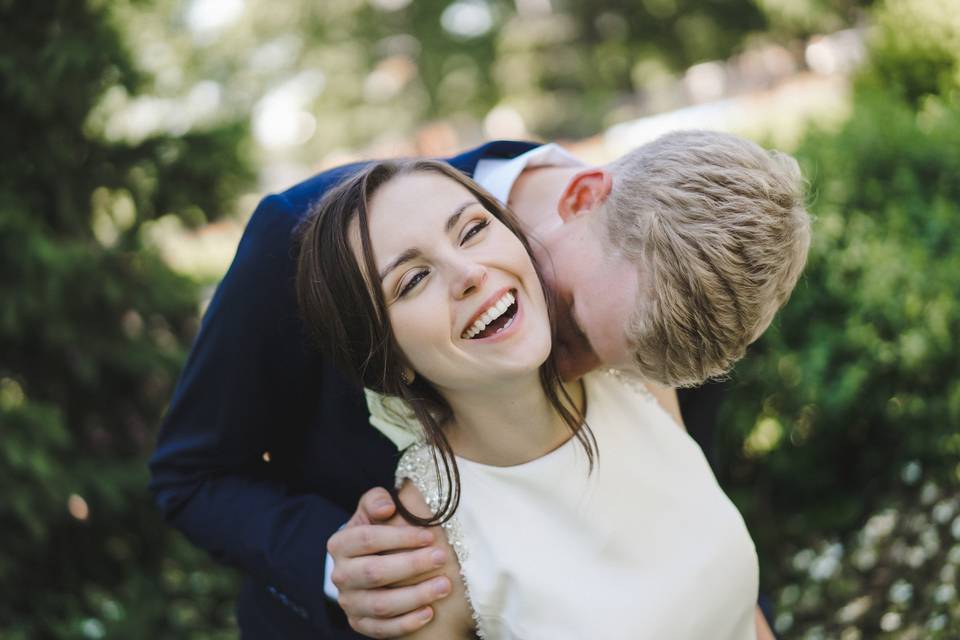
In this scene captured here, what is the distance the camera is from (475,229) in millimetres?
1904

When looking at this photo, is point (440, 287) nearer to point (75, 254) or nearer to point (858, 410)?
point (75, 254)

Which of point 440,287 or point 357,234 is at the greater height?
point 357,234

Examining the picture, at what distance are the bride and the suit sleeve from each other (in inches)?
6.6

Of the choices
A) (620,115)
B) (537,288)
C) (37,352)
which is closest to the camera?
(537,288)

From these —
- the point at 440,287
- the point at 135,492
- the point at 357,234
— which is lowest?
the point at 135,492

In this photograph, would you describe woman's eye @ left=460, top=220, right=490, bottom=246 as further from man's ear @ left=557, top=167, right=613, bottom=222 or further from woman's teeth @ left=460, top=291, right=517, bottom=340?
man's ear @ left=557, top=167, right=613, bottom=222

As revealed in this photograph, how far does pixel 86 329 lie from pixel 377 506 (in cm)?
312

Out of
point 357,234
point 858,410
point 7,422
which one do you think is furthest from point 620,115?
point 357,234

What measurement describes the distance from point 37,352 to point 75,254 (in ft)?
2.21

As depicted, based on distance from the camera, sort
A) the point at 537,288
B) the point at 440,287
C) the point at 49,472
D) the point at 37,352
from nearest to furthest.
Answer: the point at 440,287, the point at 537,288, the point at 49,472, the point at 37,352

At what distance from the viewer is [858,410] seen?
443cm

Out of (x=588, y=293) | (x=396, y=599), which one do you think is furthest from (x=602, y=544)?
(x=588, y=293)

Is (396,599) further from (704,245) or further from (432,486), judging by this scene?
(704,245)

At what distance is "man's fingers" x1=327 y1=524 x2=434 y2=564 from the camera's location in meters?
1.84
